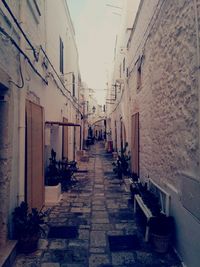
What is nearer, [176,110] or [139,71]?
[176,110]

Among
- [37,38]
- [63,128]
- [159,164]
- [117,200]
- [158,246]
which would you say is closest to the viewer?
[158,246]

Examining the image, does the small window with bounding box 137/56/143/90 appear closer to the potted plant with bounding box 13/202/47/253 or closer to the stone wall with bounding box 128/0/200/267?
the stone wall with bounding box 128/0/200/267

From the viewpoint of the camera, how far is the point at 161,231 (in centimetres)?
433

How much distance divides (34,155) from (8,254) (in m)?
2.33

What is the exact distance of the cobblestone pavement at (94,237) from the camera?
400cm

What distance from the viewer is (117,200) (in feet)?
24.3

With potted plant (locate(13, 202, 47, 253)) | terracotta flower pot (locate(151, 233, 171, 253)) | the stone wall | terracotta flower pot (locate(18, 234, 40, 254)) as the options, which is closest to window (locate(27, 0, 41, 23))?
the stone wall

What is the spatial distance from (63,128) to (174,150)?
7144mm

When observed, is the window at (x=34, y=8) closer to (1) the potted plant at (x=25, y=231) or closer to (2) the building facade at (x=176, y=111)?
(2) the building facade at (x=176, y=111)

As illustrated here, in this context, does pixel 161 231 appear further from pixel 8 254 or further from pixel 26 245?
pixel 8 254

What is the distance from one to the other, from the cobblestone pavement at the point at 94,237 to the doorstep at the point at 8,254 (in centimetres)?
13

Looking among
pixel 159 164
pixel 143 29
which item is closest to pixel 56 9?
pixel 143 29

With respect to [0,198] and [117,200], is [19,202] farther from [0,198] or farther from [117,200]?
[117,200]

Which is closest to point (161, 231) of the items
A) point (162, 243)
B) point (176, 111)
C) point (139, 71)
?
point (162, 243)
